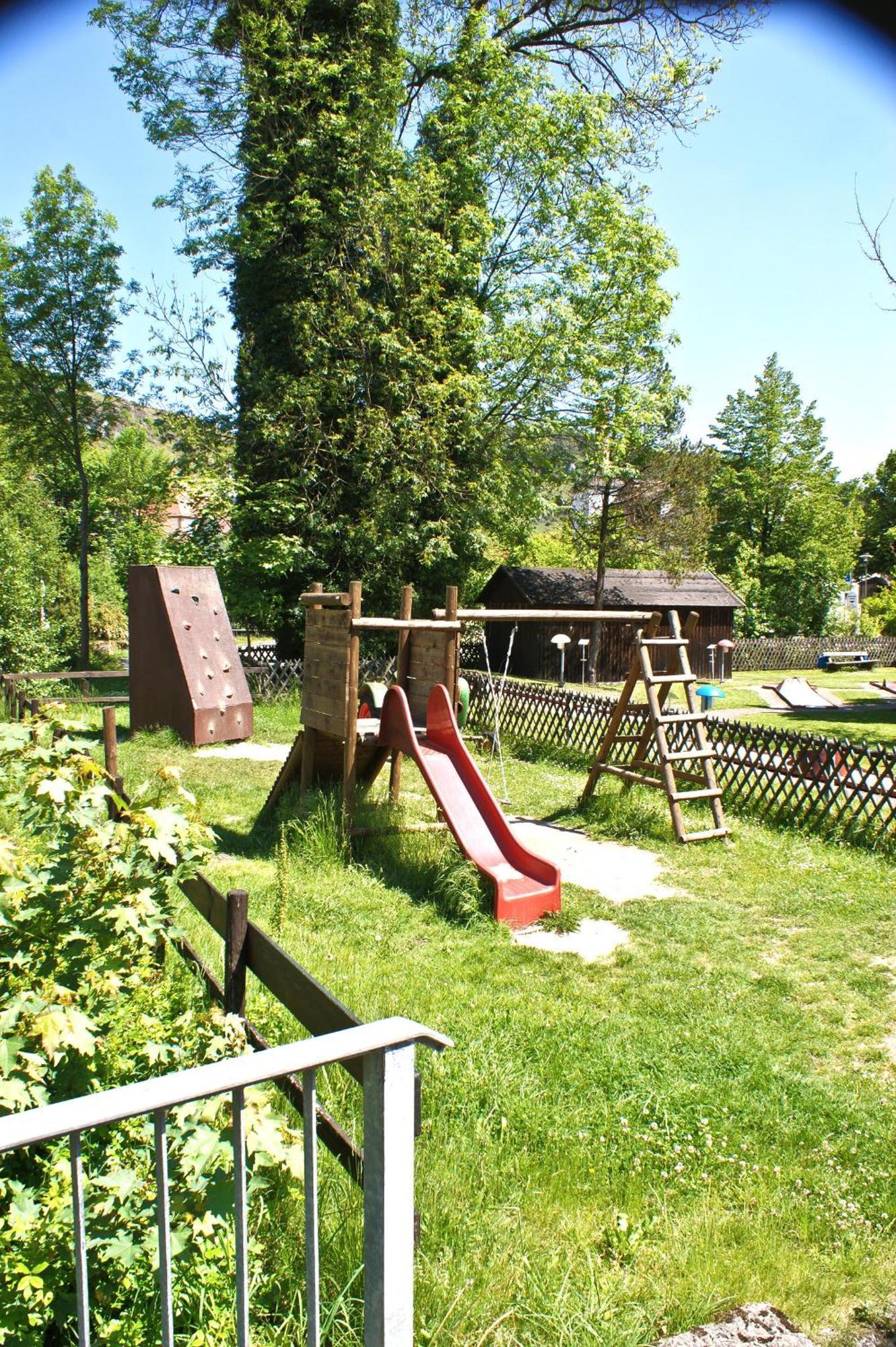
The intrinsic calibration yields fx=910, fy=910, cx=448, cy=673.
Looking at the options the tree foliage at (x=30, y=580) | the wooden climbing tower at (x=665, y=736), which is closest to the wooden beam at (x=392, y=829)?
the wooden climbing tower at (x=665, y=736)

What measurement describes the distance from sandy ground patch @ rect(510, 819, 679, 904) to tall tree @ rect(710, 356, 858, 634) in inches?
1274

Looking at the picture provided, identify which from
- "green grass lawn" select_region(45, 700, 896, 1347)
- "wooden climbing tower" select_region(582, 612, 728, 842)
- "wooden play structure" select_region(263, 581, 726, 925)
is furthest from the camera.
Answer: "wooden climbing tower" select_region(582, 612, 728, 842)

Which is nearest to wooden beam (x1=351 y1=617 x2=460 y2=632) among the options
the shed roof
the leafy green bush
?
the leafy green bush

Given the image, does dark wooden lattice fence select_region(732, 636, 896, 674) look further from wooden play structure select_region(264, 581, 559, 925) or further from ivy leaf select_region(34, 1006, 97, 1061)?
ivy leaf select_region(34, 1006, 97, 1061)

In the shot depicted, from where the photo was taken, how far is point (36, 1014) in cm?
223

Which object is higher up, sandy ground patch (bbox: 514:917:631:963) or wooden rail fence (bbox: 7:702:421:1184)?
wooden rail fence (bbox: 7:702:421:1184)

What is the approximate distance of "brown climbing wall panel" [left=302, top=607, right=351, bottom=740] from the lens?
7.48 meters

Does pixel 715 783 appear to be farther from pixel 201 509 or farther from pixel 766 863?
pixel 201 509

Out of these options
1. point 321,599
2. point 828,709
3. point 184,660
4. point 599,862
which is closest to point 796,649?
point 828,709

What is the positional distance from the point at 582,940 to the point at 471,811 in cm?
139

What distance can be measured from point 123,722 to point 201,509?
20.9 feet

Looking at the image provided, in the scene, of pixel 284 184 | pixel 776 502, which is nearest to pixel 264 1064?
pixel 284 184

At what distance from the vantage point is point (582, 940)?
588cm

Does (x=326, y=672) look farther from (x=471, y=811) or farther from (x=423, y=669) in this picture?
(x=471, y=811)
